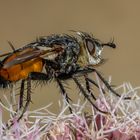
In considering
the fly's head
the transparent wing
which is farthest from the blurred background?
the transparent wing

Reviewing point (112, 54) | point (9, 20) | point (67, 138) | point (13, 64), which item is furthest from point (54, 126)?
point (9, 20)

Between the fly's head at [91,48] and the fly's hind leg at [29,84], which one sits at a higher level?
the fly's head at [91,48]

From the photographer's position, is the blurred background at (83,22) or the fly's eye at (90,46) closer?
the fly's eye at (90,46)

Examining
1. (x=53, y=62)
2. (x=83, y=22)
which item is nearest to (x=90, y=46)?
(x=53, y=62)

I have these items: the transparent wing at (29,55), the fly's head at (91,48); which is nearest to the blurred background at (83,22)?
the fly's head at (91,48)

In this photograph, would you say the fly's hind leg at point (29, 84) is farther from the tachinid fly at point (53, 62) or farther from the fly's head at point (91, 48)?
the fly's head at point (91, 48)

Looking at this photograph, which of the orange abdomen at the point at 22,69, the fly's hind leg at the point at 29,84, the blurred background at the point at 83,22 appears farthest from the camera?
the blurred background at the point at 83,22

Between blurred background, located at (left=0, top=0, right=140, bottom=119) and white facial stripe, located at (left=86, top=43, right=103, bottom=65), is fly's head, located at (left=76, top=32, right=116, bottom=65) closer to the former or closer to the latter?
white facial stripe, located at (left=86, top=43, right=103, bottom=65)

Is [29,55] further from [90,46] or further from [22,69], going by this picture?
[90,46]

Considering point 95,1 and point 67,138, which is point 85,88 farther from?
point 95,1
